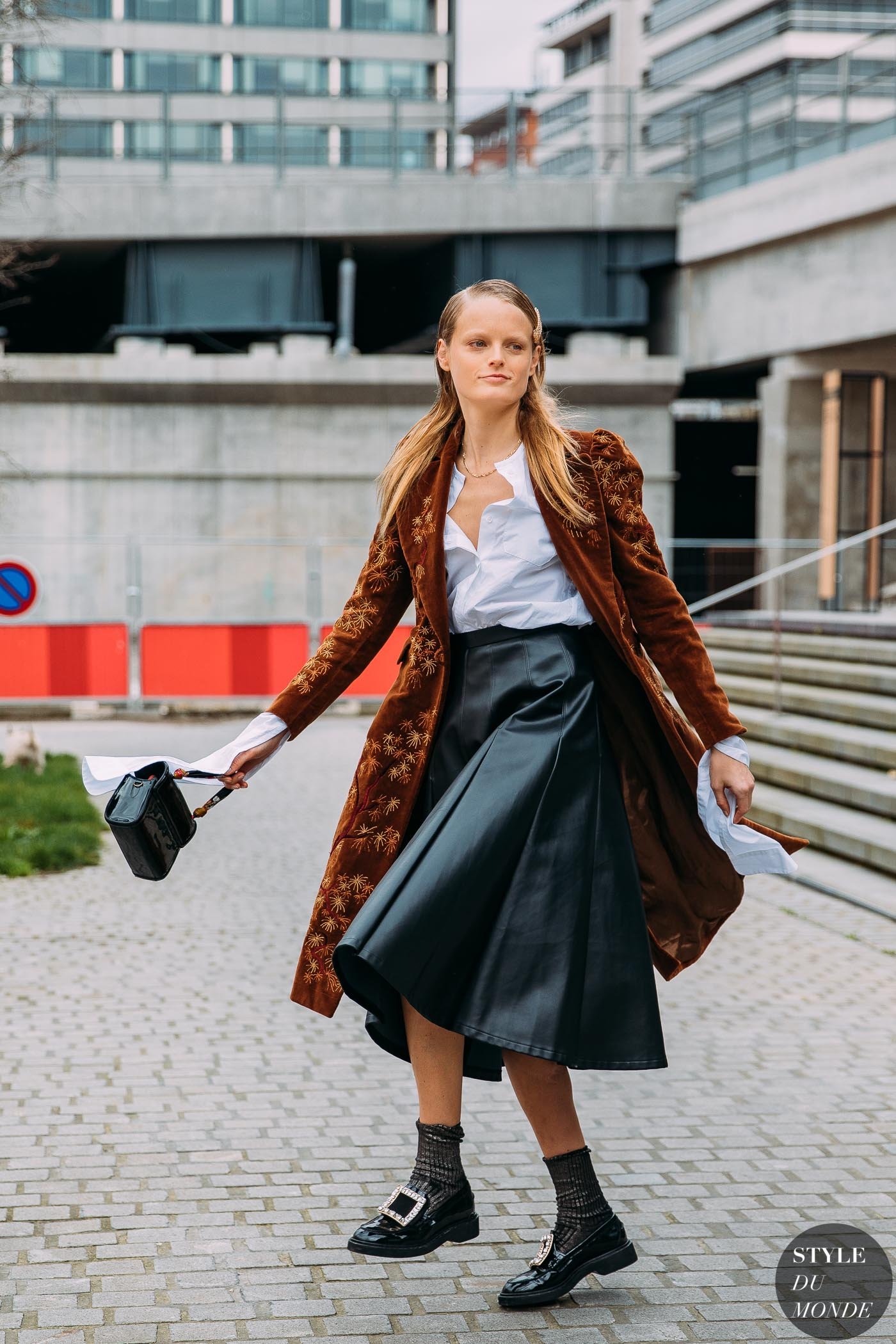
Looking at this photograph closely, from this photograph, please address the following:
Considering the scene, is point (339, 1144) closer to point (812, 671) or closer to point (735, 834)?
point (735, 834)

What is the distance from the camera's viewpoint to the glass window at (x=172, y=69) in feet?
219

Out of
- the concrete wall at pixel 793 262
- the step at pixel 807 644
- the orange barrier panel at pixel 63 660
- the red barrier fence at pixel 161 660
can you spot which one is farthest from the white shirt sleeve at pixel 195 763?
the concrete wall at pixel 793 262

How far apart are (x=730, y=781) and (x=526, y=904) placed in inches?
19.6

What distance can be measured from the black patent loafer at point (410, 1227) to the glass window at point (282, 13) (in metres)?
70.6

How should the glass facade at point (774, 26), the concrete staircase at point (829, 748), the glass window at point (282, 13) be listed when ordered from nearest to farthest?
the concrete staircase at point (829, 748), the glass window at point (282, 13), the glass facade at point (774, 26)

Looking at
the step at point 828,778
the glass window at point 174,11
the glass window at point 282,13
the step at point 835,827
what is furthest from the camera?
the glass window at point 282,13

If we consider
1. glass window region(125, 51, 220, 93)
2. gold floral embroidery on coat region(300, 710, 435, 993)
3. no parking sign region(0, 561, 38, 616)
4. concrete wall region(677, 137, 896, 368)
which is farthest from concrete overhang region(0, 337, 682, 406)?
glass window region(125, 51, 220, 93)

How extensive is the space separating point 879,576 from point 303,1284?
50.4 ft

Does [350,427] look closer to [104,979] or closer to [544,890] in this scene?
[104,979]

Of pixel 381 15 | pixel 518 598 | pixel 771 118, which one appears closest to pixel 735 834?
pixel 518 598

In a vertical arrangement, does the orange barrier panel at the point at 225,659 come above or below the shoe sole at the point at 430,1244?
below

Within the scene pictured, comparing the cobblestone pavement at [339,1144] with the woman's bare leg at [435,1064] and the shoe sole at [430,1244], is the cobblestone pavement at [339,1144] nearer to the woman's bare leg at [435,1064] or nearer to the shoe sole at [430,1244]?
the shoe sole at [430,1244]

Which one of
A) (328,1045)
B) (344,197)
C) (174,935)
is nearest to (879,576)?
(344,197)

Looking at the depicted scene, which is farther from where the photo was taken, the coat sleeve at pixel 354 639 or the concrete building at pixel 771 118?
the concrete building at pixel 771 118
